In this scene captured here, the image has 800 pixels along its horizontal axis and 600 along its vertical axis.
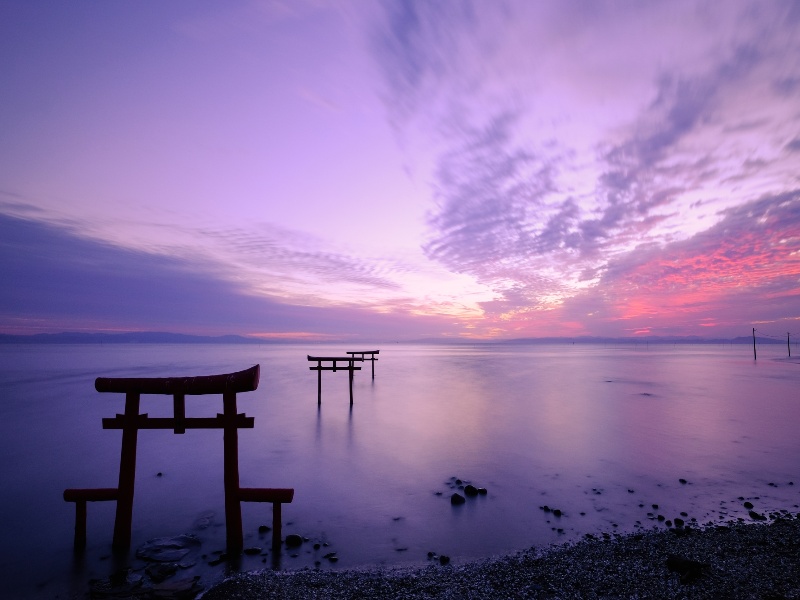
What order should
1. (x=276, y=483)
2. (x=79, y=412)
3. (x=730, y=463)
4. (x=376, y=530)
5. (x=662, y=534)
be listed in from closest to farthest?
(x=662, y=534)
(x=376, y=530)
(x=276, y=483)
(x=730, y=463)
(x=79, y=412)

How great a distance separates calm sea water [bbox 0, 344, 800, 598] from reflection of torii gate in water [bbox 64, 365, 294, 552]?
0.72 meters

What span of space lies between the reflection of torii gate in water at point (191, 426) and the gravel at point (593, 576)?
1.18m

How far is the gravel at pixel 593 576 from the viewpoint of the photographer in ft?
20.1

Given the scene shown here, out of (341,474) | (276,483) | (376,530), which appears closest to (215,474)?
(276,483)

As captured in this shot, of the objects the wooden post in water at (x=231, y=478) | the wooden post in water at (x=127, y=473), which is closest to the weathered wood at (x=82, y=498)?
the wooden post in water at (x=127, y=473)

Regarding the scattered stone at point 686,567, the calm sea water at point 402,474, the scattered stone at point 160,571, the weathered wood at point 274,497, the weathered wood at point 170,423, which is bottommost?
the calm sea water at point 402,474

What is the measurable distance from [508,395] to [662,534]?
2499 cm

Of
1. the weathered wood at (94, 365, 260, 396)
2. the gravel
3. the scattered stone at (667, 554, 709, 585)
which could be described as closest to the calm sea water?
the gravel

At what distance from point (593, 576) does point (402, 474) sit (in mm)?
7570

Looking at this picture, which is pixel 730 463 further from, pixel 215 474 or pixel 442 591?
pixel 215 474

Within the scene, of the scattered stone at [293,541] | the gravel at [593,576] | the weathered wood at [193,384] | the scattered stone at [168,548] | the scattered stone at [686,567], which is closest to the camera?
the gravel at [593,576]

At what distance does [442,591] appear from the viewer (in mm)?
6312

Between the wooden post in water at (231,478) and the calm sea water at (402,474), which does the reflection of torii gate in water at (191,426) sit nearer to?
the wooden post in water at (231,478)

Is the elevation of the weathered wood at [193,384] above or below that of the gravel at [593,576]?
above
